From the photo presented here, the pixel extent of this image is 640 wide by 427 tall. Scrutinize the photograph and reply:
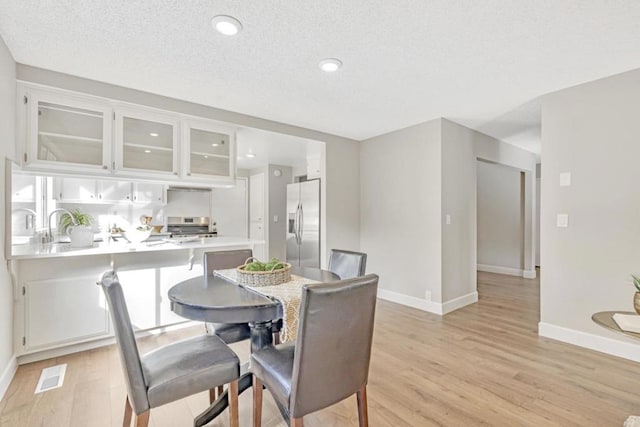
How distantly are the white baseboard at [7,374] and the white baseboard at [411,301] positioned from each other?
151 inches

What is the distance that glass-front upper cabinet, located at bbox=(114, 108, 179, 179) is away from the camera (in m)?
2.88

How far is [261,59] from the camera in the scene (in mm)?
2330

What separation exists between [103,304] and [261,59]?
2527mm

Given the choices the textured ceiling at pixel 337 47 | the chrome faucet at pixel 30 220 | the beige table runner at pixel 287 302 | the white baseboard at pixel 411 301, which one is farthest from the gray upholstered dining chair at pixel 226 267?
the white baseboard at pixel 411 301

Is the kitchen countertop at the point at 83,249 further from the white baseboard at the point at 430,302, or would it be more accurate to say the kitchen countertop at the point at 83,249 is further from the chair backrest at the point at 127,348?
the white baseboard at the point at 430,302

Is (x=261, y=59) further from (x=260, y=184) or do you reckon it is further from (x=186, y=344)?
(x=260, y=184)

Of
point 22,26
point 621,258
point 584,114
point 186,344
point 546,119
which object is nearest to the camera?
point 186,344

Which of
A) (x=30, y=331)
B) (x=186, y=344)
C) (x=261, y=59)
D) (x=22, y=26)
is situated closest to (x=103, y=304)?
(x=30, y=331)

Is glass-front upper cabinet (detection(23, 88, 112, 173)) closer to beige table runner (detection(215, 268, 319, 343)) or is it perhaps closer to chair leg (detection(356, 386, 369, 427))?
beige table runner (detection(215, 268, 319, 343))

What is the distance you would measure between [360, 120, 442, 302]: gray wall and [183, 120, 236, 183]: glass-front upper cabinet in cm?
209

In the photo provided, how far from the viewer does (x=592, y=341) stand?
8.88ft

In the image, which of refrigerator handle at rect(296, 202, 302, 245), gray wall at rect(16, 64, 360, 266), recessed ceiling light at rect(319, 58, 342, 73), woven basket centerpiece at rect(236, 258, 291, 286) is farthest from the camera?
refrigerator handle at rect(296, 202, 302, 245)

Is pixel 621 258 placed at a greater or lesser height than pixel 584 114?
lesser

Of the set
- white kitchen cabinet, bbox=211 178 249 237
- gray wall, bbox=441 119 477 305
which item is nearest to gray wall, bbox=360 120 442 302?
gray wall, bbox=441 119 477 305
